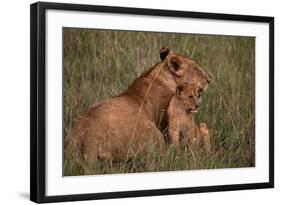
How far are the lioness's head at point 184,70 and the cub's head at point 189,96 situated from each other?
2 cm

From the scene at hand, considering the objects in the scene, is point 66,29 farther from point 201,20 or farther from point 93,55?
point 201,20

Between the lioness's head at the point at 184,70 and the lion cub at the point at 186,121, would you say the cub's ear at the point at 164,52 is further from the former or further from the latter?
the lion cub at the point at 186,121

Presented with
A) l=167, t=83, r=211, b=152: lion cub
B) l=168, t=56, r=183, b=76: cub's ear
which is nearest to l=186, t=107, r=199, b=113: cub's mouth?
l=167, t=83, r=211, b=152: lion cub

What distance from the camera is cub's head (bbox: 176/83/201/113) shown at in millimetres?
3529

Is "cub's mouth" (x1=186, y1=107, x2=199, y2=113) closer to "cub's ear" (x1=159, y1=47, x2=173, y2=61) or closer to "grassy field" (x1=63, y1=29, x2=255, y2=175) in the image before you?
"grassy field" (x1=63, y1=29, x2=255, y2=175)

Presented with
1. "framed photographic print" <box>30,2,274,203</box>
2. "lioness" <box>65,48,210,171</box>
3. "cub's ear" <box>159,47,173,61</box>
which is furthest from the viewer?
"cub's ear" <box>159,47,173,61</box>

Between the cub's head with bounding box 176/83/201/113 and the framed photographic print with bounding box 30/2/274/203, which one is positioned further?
the cub's head with bounding box 176/83/201/113

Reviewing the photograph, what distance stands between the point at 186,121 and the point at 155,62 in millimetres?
276

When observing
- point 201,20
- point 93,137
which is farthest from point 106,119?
point 201,20

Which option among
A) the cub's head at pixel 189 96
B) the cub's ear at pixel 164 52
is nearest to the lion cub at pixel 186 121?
the cub's head at pixel 189 96

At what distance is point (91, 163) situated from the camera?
3.31m

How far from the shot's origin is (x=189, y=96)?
3547mm

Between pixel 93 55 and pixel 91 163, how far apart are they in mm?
411

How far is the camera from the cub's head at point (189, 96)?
3.53 metres
